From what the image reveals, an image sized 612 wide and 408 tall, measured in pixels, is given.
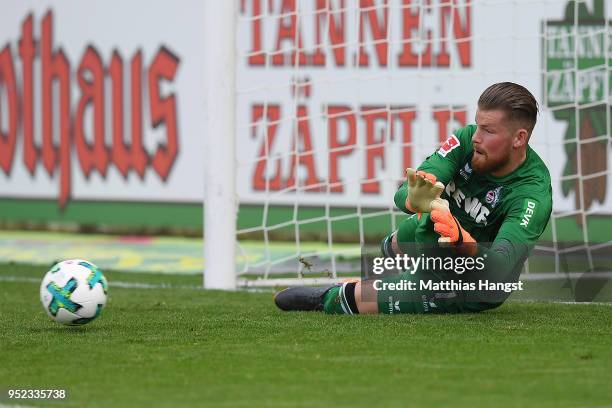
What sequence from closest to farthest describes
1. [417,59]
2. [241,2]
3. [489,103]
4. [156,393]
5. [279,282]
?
[156,393], [489,103], [279,282], [417,59], [241,2]

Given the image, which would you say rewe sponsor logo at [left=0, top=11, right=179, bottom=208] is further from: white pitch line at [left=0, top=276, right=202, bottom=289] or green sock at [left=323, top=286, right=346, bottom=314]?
green sock at [left=323, top=286, right=346, bottom=314]

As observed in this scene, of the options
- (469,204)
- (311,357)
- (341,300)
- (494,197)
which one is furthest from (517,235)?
(311,357)

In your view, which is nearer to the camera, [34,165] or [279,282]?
[279,282]

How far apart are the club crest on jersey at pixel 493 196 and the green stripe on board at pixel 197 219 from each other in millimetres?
3712

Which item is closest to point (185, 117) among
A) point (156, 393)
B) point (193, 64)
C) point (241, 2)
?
point (193, 64)

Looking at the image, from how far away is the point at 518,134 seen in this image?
635cm

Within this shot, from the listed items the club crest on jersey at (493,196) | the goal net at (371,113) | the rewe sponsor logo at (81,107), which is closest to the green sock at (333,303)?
the club crest on jersey at (493,196)

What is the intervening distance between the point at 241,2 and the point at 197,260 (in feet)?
7.90

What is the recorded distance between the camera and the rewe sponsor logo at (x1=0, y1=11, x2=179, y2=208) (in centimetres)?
1299

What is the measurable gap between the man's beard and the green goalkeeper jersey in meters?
0.05

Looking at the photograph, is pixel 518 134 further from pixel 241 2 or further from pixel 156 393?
pixel 241 2

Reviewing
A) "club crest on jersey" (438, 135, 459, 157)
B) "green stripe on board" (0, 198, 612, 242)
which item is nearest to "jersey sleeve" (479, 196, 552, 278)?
"club crest on jersey" (438, 135, 459, 157)

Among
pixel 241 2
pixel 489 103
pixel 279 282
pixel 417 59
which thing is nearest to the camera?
pixel 489 103

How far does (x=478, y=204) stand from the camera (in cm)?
658
